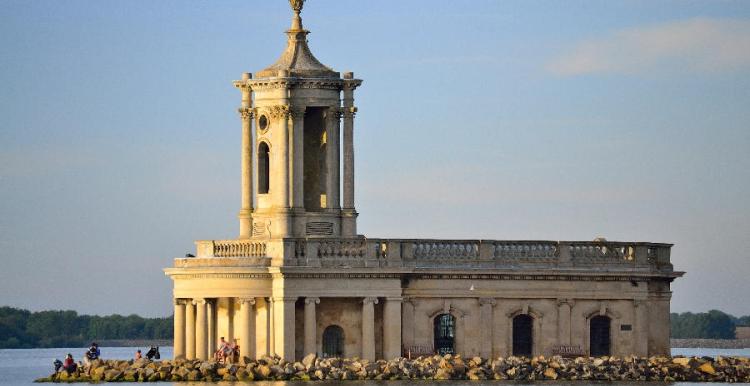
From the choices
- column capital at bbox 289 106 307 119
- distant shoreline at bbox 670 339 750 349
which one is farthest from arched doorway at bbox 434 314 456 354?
distant shoreline at bbox 670 339 750 349

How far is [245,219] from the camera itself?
80.1 m

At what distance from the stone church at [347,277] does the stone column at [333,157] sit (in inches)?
1.7

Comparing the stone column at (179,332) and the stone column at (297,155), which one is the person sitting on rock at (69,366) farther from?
the stone column at (297,155)

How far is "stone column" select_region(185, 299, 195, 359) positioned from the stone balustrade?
1.60 metres

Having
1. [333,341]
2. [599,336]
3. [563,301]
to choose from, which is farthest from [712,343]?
[333,341]

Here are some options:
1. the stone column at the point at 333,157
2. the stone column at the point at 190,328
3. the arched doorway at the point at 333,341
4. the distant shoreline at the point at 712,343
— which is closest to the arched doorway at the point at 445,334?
the arched doorway at the point at 333,341

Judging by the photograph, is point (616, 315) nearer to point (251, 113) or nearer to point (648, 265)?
point (648, 265)

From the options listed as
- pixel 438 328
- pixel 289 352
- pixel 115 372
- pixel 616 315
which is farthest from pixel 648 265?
pixel 115 372

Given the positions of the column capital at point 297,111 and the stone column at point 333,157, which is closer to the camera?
the column capital at point 297,111

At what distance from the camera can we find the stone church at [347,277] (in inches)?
3002

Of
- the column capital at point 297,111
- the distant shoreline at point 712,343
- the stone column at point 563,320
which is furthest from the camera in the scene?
the distant shoreline at point 712,343

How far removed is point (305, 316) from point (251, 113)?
299 inches

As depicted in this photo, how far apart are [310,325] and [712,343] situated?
80.2m

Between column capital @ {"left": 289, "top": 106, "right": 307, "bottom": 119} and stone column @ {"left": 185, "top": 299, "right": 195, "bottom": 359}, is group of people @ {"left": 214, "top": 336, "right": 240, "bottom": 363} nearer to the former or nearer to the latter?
stone column @ {"left": 185, "top": 299, "right": 195, "bottom": 359}
